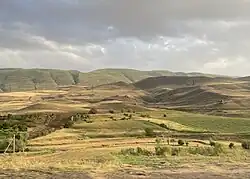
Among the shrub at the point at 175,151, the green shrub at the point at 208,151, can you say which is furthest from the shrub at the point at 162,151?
the green shrub at the point at 208,151

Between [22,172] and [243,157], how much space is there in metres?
16.6

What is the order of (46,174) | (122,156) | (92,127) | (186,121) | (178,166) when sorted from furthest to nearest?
(186,121) < (92,127) < (122,156) < (178,166) < (46,174)

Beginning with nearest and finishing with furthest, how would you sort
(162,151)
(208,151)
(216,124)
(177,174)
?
(177,174)
(162,151)
(208,151)
(216,124)

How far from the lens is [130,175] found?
2466 cm

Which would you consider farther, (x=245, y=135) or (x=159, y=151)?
(x=245, y=135)

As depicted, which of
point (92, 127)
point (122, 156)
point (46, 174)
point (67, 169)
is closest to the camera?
point (46, 174)

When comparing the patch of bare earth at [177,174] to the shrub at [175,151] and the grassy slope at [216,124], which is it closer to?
the shrub at [175,151]

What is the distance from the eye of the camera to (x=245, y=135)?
6359 centimetres

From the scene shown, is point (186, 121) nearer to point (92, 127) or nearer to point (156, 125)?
point (156, 125)

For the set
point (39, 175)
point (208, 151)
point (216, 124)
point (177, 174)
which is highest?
point (39, 175)

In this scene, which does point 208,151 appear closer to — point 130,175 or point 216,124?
point 130,175

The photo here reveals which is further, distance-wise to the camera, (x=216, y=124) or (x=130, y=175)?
(x=216, y=124)

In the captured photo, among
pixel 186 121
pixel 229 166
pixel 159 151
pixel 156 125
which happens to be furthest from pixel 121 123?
pixel 229 166

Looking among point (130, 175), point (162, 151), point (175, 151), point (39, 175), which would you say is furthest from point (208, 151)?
point (39, 175)
